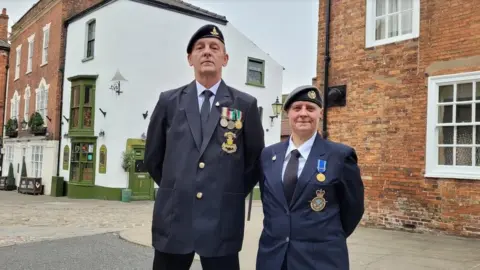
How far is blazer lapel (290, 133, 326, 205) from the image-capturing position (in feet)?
8.22

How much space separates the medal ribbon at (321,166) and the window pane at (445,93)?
5.96 m

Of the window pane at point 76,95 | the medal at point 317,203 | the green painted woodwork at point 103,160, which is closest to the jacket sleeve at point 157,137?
the medal at point 317,203

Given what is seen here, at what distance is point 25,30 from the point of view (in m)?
24.3

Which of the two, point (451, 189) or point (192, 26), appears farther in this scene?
point (192, 26)

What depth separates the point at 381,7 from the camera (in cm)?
870

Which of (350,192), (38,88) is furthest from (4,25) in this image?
(350,192)

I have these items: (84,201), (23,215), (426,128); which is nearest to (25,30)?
(84,201)

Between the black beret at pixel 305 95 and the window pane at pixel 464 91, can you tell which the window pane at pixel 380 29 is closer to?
the window pane at pixel 464 91

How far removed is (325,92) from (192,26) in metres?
10.7

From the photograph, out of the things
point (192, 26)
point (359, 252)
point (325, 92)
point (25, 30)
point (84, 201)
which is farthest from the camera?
point (25, 30)

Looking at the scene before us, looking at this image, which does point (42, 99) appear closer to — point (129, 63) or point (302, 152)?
point (129, 63)

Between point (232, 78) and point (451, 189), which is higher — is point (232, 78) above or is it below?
above

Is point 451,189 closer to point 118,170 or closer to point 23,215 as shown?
point 23,215

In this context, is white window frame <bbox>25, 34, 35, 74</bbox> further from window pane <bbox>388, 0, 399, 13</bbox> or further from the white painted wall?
window pane <bbox>388, 0, 399, 13</bbox>
